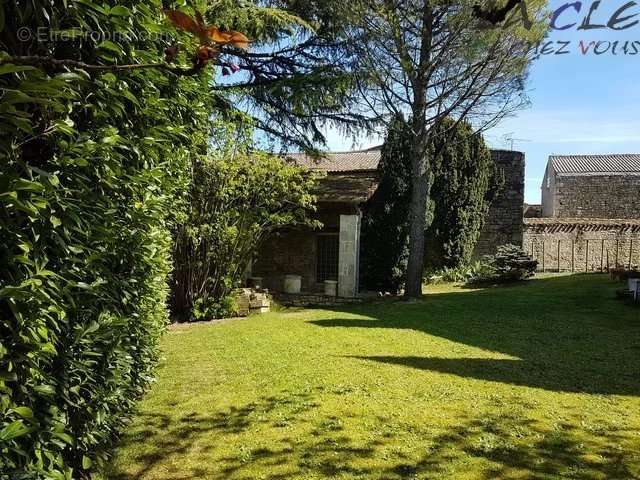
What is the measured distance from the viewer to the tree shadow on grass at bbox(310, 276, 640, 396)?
6.00 metres

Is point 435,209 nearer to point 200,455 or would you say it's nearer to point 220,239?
point 220,239

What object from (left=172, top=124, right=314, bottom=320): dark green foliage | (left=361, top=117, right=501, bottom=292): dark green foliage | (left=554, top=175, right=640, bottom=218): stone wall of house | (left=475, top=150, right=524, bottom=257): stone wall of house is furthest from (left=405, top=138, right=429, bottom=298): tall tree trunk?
(left=554, top=175, right=640, bottom=218): stone wall of house

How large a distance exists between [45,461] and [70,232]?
994mm

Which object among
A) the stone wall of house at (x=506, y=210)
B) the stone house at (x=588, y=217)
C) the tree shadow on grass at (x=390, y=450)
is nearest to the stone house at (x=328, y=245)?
the stone wall of house at (x=506, y=210)

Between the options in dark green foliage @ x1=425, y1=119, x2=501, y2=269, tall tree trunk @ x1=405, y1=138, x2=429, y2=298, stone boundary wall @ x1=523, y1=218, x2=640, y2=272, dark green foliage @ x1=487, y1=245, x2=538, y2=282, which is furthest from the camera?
stone boundary wall @ x1=523, y1=218, x2=640, y2=272

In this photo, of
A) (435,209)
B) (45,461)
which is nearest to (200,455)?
(45,461)

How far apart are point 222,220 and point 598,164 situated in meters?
27.7

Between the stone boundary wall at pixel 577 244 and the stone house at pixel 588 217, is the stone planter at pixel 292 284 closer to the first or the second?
the stone boundary wall at pixel 577 244

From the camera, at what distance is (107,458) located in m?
3.39

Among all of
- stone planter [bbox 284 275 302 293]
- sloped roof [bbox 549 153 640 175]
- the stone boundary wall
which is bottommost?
stone planter [bbox 284 275 302 293]

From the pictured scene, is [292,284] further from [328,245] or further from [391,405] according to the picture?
[391,405]

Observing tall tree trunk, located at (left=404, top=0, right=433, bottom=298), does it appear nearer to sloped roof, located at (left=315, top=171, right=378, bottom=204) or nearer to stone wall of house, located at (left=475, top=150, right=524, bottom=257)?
sloped roof, located at (left=315, top=171, right=378, bottom=204)

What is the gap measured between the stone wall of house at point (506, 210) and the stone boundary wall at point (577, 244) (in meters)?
0.72

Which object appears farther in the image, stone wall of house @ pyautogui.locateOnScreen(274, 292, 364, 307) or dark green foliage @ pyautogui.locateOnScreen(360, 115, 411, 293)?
dark green foliage @ pyautogui.locateOnScreen(360, 115, 411, 293)
